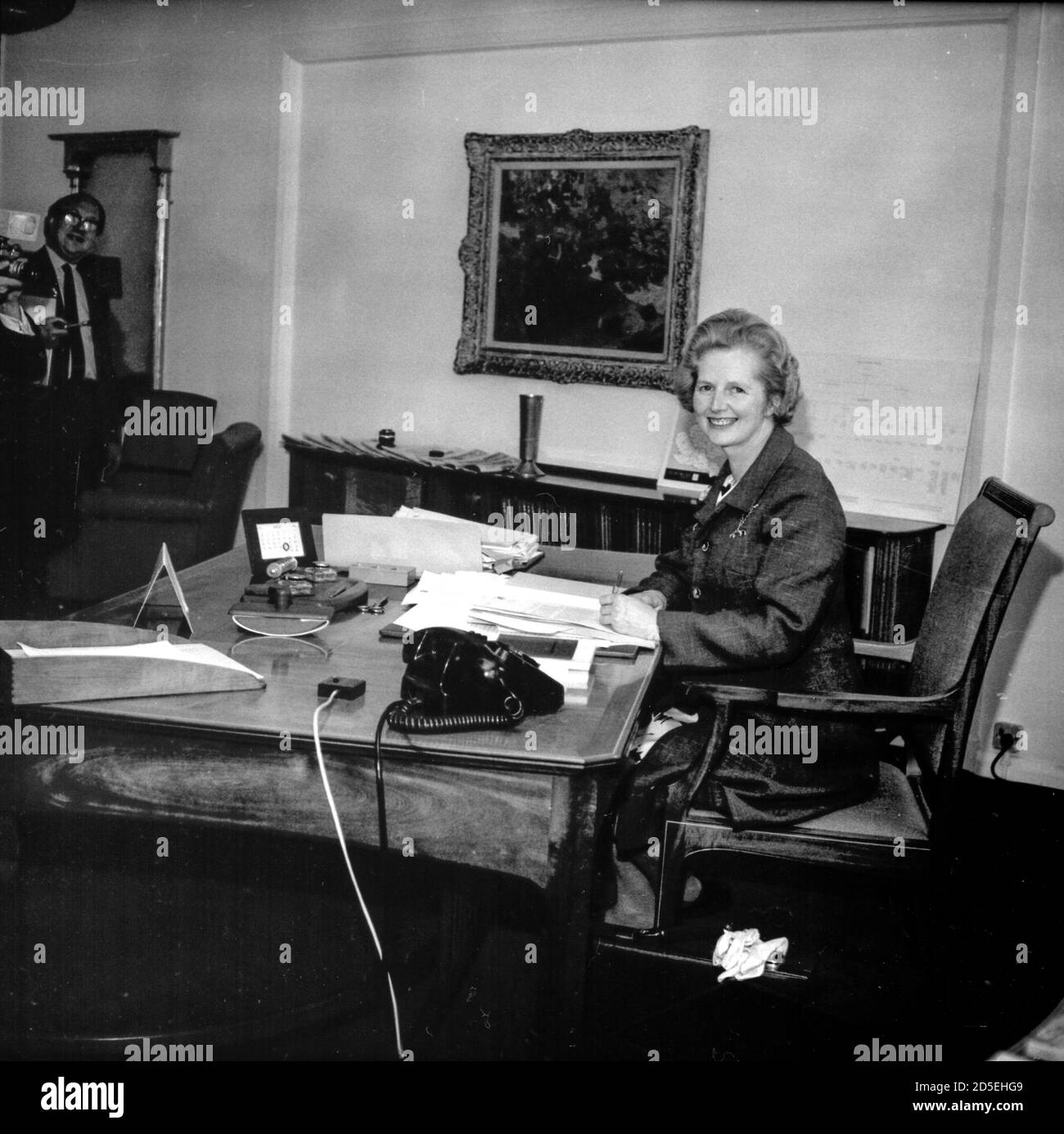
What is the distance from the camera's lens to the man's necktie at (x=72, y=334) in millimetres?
5852

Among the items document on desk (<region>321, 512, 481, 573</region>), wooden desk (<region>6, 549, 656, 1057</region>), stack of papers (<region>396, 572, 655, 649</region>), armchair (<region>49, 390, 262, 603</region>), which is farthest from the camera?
armchair (<region>49, 390, 262, 603</region>)

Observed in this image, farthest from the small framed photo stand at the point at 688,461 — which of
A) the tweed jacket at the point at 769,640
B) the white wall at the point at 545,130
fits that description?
the tweed jacket at the point at 769,640

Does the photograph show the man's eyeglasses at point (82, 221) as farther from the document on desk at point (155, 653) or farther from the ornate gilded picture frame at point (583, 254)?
the document on desk at point (155, 653)

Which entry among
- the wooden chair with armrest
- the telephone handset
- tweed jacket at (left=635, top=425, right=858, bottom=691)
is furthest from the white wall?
the telephone handset

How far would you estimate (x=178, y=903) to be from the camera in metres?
1.79

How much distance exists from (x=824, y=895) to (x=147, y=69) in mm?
5321

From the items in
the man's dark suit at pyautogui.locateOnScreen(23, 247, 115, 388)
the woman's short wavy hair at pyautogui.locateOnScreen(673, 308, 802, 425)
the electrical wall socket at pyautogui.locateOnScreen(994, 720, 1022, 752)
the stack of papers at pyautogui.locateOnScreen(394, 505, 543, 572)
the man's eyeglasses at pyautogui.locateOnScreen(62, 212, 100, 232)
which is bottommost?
the electrical wall socket at pyautogui.locateOnScreen(994, 720, 1022, 752)

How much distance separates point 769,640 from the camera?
6.73 feet

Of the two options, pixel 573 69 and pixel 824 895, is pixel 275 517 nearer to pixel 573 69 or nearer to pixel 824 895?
pixel 824 895

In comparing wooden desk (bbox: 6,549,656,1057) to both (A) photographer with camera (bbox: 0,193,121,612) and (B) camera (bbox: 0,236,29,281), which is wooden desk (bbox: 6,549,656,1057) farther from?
(B) camera (bbox: 0,236,29,281)

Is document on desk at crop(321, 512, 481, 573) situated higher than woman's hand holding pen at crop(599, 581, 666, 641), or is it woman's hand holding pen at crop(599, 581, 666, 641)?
document on desk at crop(321, 512, 481, 573)

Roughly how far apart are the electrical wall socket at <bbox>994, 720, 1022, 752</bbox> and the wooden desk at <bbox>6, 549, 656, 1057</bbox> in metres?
2.80

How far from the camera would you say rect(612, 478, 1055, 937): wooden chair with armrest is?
1.87m

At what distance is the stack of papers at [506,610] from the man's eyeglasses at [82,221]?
4.59m
